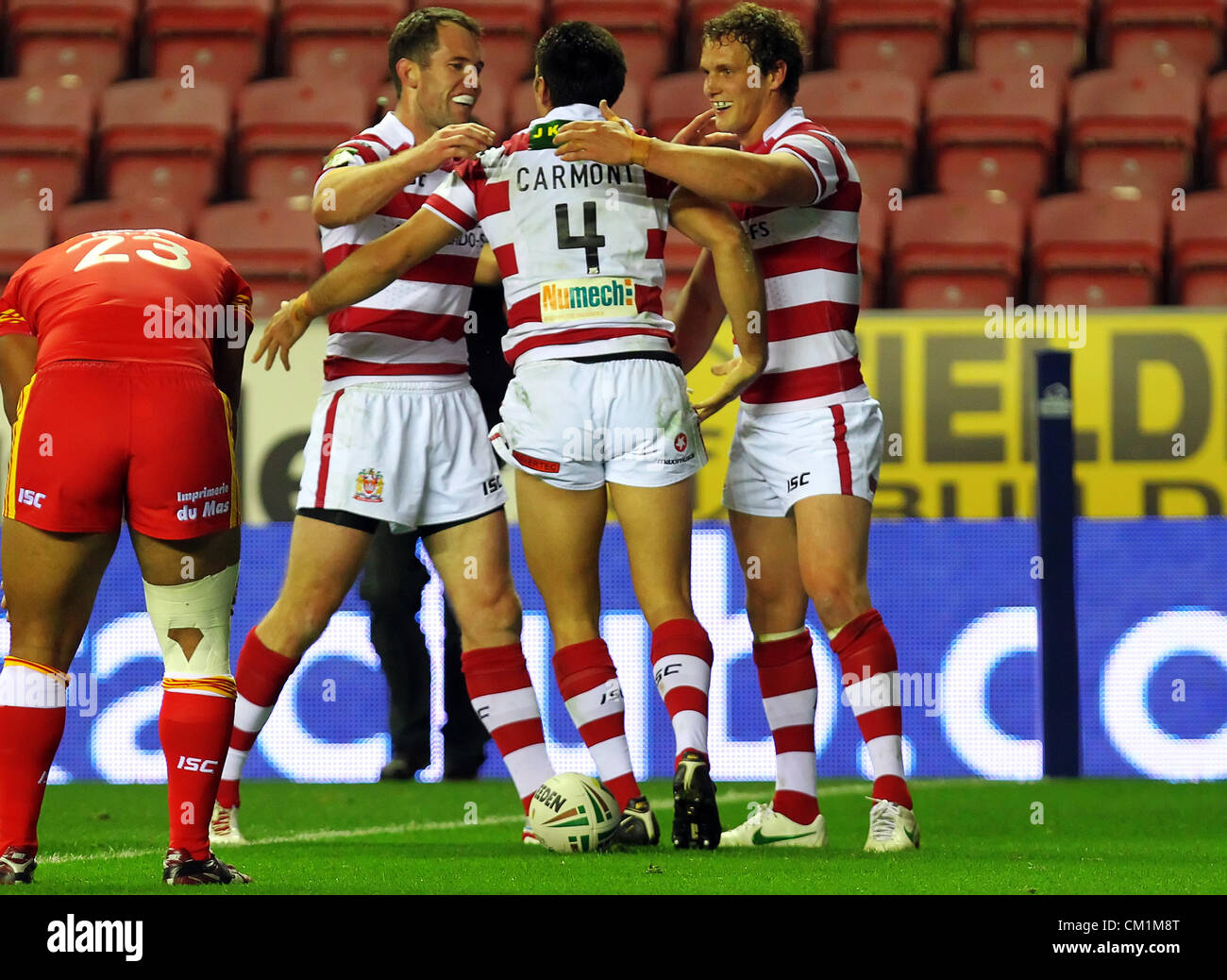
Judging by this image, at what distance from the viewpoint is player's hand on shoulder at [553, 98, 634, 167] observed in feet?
13.3

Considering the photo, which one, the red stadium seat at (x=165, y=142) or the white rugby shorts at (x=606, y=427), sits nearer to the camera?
the white rugby shorts at (x=606, y=427)

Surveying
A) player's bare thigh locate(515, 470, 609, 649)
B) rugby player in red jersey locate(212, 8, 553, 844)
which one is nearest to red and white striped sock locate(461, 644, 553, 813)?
rugby player in red jersey locate(212, 8, 553, 844)

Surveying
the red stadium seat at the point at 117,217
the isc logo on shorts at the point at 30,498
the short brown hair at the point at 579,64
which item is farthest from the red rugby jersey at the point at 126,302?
the red stadium seat at the point at 117,217

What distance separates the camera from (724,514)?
23.5ft

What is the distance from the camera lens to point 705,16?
10.1 metres

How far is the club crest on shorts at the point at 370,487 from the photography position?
4.37 metres

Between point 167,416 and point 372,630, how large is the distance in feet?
10.0

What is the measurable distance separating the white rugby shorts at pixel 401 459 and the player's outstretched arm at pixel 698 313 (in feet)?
1.93

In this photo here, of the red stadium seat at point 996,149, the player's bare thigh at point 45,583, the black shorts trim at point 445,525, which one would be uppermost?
the red stadium seat at point 996,149

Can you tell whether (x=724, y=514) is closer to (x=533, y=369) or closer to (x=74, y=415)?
(x=533, y=369)

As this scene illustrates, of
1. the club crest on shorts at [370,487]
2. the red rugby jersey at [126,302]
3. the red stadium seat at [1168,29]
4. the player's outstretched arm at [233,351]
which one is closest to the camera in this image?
the red rugby jersey at [126,302]

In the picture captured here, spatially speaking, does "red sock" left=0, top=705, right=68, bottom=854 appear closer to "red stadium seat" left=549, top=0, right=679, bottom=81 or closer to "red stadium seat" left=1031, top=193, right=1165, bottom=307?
"red stadium seat" left=1031, top=193, right=1165, bottom=307

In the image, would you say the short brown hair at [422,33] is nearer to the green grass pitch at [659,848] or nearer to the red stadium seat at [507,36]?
the green grass pitch at [659,848]
